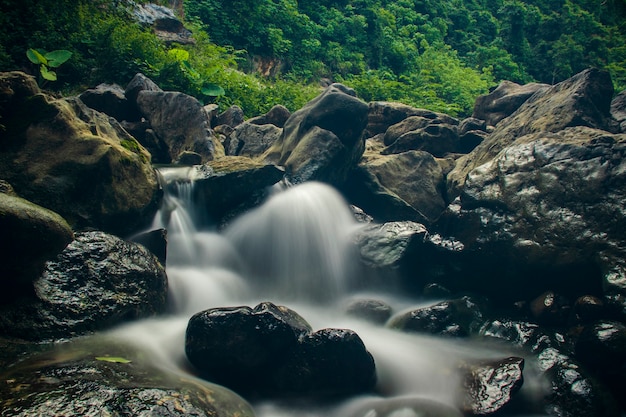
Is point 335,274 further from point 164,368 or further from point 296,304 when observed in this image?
point 164,368

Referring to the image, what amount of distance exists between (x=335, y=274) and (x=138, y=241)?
3270 millimetres

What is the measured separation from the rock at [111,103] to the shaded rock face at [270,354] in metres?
8.21

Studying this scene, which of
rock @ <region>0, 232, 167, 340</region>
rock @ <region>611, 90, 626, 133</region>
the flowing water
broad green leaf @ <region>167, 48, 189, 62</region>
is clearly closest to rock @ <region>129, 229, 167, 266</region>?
rock @ <region>0, 232, 167, 340</region>

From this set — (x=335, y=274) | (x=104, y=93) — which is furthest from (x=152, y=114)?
(x=335, y=274)

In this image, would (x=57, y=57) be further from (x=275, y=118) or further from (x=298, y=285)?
(x=298, y=285)

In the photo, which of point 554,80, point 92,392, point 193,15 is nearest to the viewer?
point 92,392

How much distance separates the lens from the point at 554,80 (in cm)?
2984

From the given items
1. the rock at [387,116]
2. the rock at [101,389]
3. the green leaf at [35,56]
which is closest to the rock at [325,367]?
the rock at [101,389]

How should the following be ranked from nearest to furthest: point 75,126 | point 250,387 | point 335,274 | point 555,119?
1. point 250,387
2. point 75,126
3. point 335,274
4. point 555,119

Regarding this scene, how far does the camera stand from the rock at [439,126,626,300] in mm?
6051

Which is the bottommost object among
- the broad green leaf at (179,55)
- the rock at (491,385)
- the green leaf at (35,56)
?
the rock at (491,385)

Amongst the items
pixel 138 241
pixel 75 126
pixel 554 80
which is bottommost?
pixel 138 241

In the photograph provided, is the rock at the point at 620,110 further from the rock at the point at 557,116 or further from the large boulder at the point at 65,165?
the large boulder at the point at 65,165

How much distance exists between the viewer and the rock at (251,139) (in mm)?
11578
